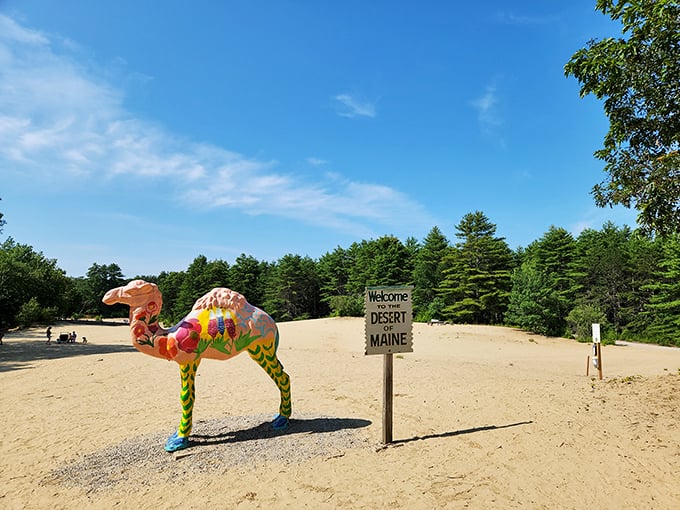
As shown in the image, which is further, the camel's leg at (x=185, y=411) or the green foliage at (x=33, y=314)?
the green foliage at (x=33, y=314)

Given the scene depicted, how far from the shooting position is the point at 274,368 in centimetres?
715

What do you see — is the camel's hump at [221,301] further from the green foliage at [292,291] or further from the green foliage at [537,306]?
the green foliage at [292,291]

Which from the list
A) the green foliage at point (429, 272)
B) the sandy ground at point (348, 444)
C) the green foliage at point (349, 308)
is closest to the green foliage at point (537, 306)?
the green foliage at point (429, 272)

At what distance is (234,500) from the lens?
4.61 metres

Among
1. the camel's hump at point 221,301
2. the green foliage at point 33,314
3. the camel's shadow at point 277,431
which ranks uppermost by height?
the camel's hump at point 221,301

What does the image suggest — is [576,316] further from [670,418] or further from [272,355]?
[272,355]

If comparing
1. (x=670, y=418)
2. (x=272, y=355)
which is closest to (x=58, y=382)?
(x=272, y=355)

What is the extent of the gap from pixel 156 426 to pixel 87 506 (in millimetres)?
3084

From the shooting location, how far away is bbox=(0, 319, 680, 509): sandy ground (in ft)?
15.6

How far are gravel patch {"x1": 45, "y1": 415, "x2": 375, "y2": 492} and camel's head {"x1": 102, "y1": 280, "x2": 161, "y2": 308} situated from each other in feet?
7.81

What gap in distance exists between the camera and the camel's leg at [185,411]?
6.20m

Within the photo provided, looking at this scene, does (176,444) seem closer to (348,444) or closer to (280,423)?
(280,423)

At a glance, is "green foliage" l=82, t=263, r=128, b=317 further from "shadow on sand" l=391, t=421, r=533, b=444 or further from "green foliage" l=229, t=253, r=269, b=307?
"shadow on sand" l=391, t=421, r=533, b=444

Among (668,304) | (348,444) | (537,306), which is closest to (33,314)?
(348,444)
